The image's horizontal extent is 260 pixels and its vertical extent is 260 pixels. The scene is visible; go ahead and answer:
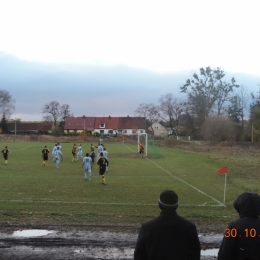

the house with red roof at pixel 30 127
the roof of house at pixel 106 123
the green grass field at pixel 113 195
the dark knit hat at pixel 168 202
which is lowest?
the green grass field at pixel 113 195

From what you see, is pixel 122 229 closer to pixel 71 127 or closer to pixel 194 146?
pixel 194 146

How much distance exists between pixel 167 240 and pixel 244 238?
81cm

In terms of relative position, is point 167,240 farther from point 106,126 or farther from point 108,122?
point 108,122

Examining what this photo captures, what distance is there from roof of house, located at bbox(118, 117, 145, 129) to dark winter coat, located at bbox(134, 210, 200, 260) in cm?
10837

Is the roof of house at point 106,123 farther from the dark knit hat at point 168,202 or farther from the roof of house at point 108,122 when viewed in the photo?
the dark knit hat at point 168,202

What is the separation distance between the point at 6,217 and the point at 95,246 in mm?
4328

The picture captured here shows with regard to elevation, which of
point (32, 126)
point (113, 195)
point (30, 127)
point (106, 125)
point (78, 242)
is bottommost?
point (113, 195)

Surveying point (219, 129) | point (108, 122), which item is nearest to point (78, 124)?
point (108, 122)

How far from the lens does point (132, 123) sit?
11431cm

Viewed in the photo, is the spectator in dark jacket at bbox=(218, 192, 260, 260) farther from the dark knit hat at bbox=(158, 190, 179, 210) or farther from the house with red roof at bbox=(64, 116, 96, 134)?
the house with red roof at bbox=(64, 116, 96, 134)

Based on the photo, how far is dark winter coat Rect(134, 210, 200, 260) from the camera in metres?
3.93

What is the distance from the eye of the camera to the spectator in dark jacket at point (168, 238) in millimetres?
3936

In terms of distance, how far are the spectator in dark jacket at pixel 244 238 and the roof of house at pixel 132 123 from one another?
108281mm

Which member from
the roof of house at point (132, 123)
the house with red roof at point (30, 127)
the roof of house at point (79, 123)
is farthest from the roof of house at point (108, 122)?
the house with red roof at point (30, 127)
